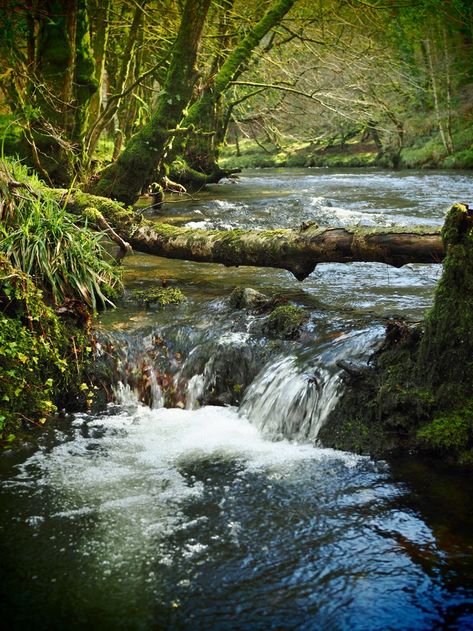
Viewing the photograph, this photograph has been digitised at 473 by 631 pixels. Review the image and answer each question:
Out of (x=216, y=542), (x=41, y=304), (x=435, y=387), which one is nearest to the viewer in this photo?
(x=216, y=542)

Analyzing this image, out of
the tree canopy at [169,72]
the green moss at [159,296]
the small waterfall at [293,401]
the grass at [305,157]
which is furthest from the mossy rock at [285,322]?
the grass at [305,157]

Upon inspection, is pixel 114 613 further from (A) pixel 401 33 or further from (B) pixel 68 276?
(A) pixel 401 33

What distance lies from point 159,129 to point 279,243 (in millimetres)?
4279

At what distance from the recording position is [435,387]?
16.0 feet

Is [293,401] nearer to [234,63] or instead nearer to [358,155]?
[234,63]

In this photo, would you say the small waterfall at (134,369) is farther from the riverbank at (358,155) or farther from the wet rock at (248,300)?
the riverbank at (358,155)

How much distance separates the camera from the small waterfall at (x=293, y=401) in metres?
5.44

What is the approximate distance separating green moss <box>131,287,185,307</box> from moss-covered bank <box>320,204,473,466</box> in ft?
9.49

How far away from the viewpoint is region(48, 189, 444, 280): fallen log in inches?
264

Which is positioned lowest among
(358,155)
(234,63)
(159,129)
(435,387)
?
(435,387)

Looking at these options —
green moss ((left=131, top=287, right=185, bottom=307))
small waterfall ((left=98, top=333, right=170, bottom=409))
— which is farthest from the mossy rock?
A: green moss ((left=131, top=287, right=185, bottom=307))

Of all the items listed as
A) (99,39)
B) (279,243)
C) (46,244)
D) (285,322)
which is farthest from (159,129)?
(285,322)

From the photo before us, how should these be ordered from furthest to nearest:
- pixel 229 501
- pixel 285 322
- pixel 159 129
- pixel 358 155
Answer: pixel 358 155 → pixel 159 129 → pixel 285 322 → pixel 229 501

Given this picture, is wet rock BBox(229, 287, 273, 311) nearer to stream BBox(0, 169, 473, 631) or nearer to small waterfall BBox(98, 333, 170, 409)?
stream BBox(0, 169, 473, 631)
